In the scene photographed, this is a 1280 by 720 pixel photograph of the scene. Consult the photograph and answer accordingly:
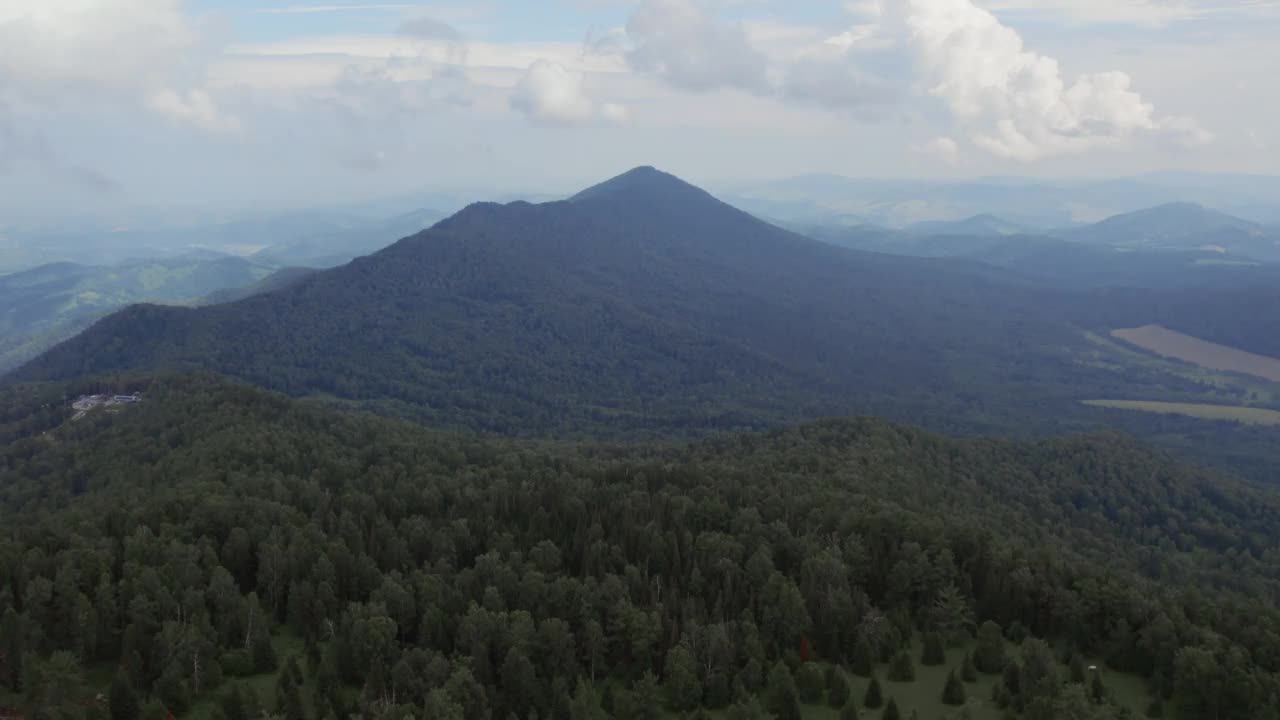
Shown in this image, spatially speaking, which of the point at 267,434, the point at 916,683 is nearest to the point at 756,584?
the point at 916,683

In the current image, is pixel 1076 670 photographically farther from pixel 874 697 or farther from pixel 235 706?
pixel 235 706

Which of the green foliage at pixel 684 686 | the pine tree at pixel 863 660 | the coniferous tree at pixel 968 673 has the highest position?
the green foliage at pixel 684 686

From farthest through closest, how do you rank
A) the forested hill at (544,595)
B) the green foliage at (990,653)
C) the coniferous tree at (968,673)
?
the green foliage at (990,653) < the coniferous tree at (968,673) < the forested hill at (544,595)

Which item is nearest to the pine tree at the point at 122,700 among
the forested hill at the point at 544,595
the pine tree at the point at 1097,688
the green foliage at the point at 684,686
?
the forested hill at the point at 544,595

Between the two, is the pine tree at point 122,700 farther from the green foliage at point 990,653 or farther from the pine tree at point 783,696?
the green foliage at point 990,653

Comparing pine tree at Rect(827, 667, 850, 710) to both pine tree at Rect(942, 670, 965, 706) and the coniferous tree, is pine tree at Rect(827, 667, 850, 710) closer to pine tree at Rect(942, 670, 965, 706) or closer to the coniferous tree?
pine tree at Rect(942, 670, 965, 706)
